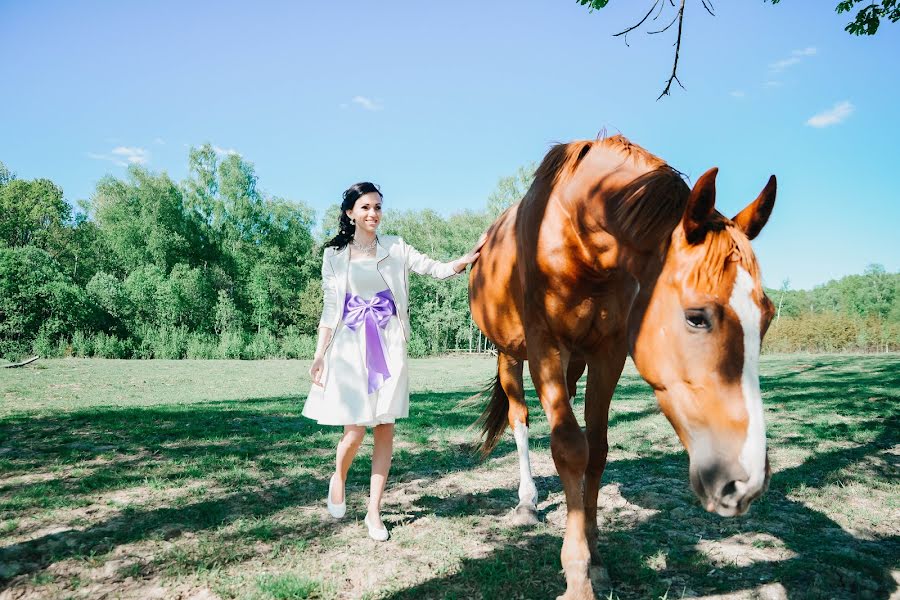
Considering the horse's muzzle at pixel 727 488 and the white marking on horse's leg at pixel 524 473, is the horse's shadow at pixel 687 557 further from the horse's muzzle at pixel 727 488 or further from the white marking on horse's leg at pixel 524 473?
the horse's muzzle at pixel 727 488

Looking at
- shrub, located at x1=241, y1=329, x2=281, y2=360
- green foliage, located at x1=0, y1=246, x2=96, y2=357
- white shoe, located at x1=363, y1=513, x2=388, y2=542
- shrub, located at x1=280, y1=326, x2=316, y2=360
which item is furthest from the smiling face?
shrub, located at x1=280, y1=326, x2=316, y2=360

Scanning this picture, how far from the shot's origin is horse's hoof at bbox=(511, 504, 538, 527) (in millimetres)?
3340

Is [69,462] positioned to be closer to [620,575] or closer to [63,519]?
[63,519]

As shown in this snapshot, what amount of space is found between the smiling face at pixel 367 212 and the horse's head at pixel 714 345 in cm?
202

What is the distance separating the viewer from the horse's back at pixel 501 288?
3.73 metres

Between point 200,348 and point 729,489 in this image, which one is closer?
point 729,489

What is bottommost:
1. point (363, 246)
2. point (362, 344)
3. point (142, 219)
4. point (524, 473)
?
point (524, 473)

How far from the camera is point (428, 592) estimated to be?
2.40 m

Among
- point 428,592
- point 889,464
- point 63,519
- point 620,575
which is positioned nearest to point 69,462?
point 63,519

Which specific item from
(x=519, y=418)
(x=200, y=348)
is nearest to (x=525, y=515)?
(x=519, y=418)

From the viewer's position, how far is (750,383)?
1.64 metres

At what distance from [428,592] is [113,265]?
5037 cm

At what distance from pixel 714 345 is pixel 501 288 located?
224 centimetres

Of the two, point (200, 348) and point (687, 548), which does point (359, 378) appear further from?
point (200, 348)
